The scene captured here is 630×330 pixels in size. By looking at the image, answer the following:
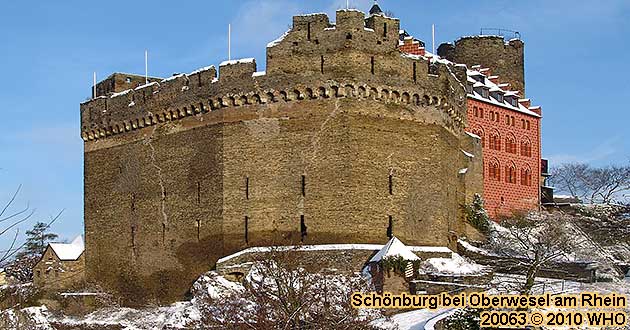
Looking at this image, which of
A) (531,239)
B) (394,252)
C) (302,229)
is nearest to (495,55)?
(531,239)

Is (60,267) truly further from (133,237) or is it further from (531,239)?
(531,239)

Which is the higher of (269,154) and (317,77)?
(317,77)

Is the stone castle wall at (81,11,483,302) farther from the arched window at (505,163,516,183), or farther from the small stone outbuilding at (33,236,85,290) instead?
the arched window at (505,163,516,183)

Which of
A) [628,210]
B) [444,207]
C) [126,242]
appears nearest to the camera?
[628,210]

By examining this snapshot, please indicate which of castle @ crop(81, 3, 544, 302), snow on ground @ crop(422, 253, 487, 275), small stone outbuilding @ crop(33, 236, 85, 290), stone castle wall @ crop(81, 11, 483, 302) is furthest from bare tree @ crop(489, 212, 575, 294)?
small stone outbuilding @ crop(33, 236, 85, 290)

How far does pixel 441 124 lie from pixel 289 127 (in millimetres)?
5625

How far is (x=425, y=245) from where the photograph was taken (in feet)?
126

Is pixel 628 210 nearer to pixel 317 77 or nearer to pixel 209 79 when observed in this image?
pixel 317 77

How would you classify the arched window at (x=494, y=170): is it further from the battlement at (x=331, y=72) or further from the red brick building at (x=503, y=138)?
the battlement at (x=331, y=72)

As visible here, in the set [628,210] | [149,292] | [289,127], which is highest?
[289,127]

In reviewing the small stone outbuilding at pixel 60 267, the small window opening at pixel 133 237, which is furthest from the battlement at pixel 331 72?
the small stone outbuilding at pixel 60 267

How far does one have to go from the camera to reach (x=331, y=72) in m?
37.7

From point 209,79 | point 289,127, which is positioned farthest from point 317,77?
point 209,79

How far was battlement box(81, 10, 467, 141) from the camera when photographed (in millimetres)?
37688
